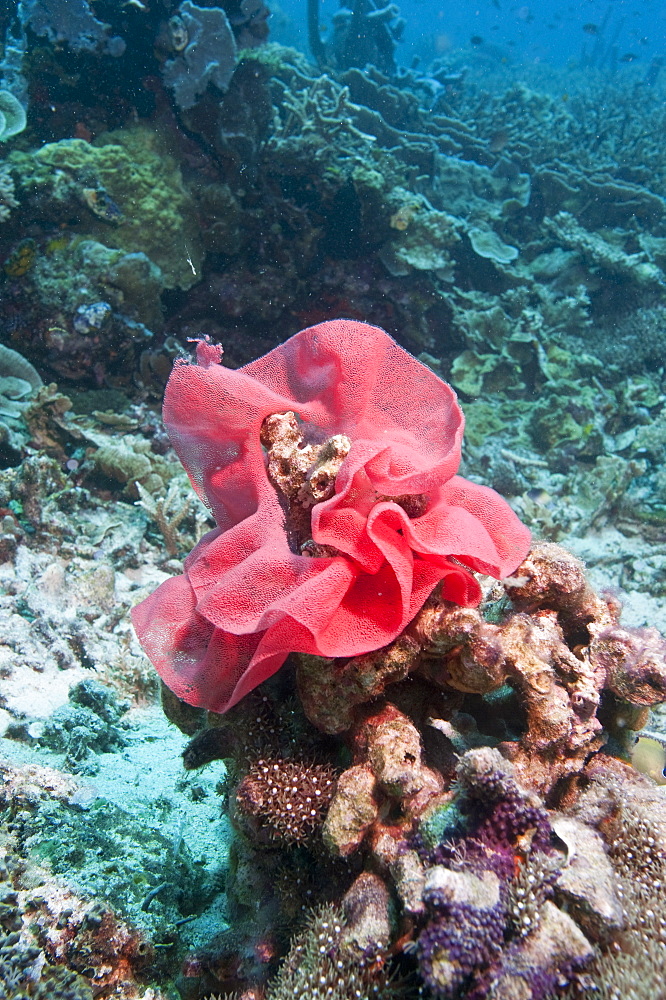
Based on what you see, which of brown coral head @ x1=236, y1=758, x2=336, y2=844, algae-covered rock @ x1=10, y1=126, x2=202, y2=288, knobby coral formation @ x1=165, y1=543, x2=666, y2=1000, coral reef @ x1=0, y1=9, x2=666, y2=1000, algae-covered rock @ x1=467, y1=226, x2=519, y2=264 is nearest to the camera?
knobby coral formation @ x1=165, y1=543, x2=666, y2=1000

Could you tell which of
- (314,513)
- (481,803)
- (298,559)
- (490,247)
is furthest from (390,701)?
(490,247)

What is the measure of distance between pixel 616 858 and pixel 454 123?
46.6ft

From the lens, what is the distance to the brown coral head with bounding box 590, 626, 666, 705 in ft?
6.63

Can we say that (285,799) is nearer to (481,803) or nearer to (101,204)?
(481,803)

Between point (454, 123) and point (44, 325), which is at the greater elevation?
point (454, 123)

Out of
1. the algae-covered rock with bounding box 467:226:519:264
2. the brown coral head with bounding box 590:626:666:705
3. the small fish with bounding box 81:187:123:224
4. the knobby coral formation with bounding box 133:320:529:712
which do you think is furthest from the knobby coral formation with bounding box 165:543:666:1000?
the algae-covered rock with bounding box 467:226:519:264

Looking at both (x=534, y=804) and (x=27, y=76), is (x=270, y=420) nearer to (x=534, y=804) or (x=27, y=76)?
Answer: (x=534, y=804)

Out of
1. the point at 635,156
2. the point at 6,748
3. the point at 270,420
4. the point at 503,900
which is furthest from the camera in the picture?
the point at 635,156

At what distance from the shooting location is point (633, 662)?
2.06m

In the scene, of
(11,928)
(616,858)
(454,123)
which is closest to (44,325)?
(11,928)

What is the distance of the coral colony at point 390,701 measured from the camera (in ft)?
5.15

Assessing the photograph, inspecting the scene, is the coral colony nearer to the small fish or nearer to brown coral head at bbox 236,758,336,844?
brown coral head at bbox 236,758,336,844

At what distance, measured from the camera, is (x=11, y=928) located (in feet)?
6.89

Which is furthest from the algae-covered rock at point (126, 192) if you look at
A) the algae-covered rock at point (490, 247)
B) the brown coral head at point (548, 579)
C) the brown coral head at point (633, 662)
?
the brown coral head at point (633, 662)
